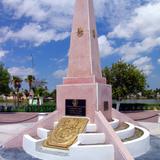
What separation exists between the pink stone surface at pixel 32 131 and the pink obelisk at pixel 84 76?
526 mm

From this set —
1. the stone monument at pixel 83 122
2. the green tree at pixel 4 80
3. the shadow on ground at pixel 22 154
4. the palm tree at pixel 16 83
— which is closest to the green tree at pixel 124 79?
the green tree at pixel 4 80

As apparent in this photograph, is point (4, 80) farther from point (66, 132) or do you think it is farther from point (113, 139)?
point (113, 139)

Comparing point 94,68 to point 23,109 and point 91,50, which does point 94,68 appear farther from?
point 23,109

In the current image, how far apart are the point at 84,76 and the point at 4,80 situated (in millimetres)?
29731

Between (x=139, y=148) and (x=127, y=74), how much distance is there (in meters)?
26.3

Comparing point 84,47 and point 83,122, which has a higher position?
point 84,47

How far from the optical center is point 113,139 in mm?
11812

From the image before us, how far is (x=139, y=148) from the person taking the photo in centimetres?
1280

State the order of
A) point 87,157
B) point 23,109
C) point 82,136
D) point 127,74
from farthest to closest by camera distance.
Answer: point 23,109, point 127,74, point 82,136, point 87,157

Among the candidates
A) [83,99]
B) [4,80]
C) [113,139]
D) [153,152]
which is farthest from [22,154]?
[4,80]

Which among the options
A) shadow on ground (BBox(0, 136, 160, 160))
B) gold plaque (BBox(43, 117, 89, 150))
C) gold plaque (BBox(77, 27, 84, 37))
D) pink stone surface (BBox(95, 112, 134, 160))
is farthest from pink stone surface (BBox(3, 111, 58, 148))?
gold plaque (BBox(77, 27, 84, 37))

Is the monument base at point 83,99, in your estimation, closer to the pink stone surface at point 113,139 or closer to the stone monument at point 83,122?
the stone monument at point 83,122

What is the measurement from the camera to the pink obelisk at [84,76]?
573 inches

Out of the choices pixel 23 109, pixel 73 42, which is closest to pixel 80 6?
pixel 73 42
